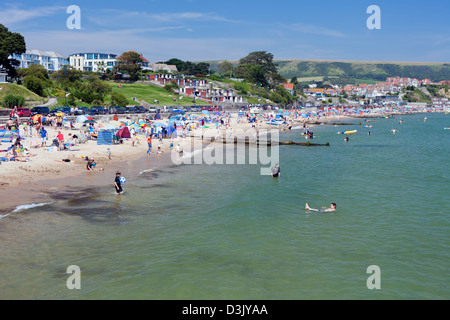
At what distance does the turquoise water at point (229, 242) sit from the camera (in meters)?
12.8

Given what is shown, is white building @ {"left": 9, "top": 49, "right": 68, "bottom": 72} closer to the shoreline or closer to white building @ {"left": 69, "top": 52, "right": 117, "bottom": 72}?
white building @ {"left": 69, "top": 52, "right": 117, "bottom": 72}

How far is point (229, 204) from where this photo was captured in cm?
2267

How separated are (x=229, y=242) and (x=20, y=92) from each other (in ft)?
210

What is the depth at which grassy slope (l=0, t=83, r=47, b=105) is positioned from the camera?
64562mm

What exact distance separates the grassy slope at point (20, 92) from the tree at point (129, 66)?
60.4 m

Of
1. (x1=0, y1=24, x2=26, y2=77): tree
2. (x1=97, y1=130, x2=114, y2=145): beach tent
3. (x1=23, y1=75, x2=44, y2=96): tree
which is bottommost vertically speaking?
(x1=97, y1=130, x2=114, y2=145): beach tent

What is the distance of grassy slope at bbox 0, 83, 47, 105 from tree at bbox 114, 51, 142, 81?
198ft

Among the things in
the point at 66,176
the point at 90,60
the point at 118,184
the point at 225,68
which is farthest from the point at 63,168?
the point at 225,68

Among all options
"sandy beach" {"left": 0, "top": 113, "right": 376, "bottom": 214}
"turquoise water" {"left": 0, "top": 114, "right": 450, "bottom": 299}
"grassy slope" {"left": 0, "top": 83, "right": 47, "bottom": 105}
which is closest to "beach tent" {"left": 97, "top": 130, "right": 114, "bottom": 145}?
"sandy beach" {"left": 0, "top": 113, "right": 376, "bottom": 214}

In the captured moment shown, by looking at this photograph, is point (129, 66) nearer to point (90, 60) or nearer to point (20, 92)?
point (90, 60)

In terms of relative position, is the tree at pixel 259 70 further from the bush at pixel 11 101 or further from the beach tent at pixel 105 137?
the beach tent at pixel 105 137
